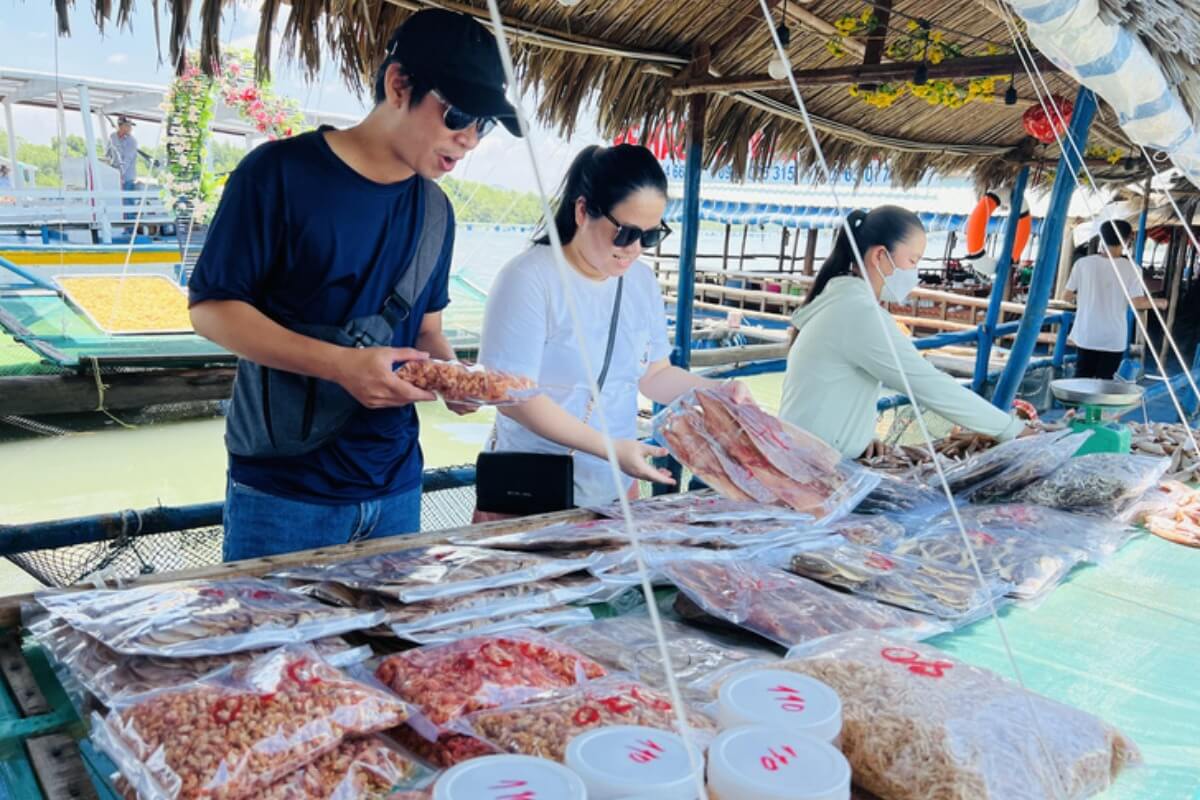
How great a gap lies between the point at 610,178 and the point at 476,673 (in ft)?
4.17

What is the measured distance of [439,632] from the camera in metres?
1.23

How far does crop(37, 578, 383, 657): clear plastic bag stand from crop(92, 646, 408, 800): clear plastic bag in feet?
0.22

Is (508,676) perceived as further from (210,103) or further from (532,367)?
(210,103)

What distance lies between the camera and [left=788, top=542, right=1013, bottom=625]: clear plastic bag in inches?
63.1

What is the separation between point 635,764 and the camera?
76 cm

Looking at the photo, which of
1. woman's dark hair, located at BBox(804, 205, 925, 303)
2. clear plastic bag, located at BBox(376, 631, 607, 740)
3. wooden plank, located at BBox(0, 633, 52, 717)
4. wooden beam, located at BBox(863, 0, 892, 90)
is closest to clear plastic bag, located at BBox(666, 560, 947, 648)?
clear plastic bag, located at BBox(376, 631, 607, 740)

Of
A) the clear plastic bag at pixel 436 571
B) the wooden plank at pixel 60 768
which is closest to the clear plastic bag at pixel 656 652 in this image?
the clear plastic bag at pixel 436 571

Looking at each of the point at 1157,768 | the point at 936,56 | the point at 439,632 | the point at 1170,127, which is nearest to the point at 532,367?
the point at 439,632

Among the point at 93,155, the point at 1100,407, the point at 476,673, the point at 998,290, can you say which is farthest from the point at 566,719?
the point at 93,155

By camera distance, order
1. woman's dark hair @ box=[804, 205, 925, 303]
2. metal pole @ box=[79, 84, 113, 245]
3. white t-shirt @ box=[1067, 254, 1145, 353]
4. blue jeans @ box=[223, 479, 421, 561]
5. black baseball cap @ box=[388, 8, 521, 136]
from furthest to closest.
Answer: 1. metal pole @ box=[79, 84, 113, 245]
2. white t-shirt @ box=[1067, 254, 1145, 353]
3. woman's dark hair @ box=[804, 205, 925, 303]
4. blue jeans @ box=[223, 479, 421, 561]
5. black baseball cap @ box=[388, 8, 521, 136]

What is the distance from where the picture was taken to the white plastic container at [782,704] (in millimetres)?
863

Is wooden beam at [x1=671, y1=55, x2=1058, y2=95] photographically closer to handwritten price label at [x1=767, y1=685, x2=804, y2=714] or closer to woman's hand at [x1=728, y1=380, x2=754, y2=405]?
woman's hand at [x1=728, y1=380, x2=754, y2=405]

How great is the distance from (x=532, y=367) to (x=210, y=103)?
296 inches

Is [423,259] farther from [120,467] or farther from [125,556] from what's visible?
[120,467]
